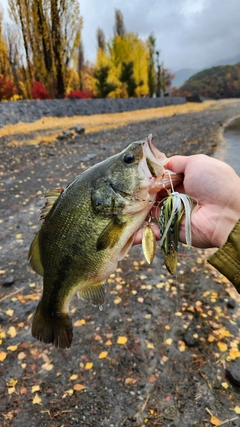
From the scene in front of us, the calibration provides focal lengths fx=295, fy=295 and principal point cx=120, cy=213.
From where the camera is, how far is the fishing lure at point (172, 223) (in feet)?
6.49

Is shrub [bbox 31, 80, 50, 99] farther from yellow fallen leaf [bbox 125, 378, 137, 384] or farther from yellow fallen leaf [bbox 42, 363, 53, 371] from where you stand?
yellow fallen leaf [bbox 125, 378, 137, 384]

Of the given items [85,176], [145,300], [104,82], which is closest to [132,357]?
[145,300]

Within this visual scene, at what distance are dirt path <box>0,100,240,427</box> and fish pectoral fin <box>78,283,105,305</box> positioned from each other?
59.7 inches

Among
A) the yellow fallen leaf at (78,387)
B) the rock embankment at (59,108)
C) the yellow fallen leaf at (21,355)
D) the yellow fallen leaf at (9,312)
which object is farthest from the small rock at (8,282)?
the rock embankment at (59,108)

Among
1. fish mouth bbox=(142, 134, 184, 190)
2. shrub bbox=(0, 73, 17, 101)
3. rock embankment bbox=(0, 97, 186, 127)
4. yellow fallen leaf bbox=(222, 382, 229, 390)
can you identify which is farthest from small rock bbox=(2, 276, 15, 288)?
shrub bbox=(0, 73, 17, 101)

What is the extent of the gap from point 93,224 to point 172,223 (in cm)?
54

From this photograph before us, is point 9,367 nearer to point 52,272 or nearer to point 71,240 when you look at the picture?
point 52,272

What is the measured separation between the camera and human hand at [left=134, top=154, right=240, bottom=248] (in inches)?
88.5

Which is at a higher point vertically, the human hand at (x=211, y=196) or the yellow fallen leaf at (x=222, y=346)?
the human hand at (x=211, y=196)

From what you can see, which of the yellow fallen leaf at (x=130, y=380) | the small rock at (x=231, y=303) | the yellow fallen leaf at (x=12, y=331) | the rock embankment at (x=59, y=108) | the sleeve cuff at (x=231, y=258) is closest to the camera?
the sleeve cuff at (x=231, y=258)

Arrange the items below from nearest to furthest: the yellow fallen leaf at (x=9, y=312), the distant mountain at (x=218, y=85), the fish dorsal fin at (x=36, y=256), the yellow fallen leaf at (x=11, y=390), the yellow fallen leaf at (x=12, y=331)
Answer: the fish dorsal fin at (x=36, y=256) → the yellow fallen leaf at (x=11, y=390) → the yellow fallen leaf at (x=12, y=331) → the yellow fallen leaf at (x=9, y=312) → the distant mountain at (x=218, y=85)

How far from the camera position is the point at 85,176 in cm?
198

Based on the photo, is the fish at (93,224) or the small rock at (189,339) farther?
the small rock at (189,339)

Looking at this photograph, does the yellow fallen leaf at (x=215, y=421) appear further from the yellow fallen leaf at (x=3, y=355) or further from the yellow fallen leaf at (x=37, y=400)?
the yellow fallen leaf at (x=3, y=355)
